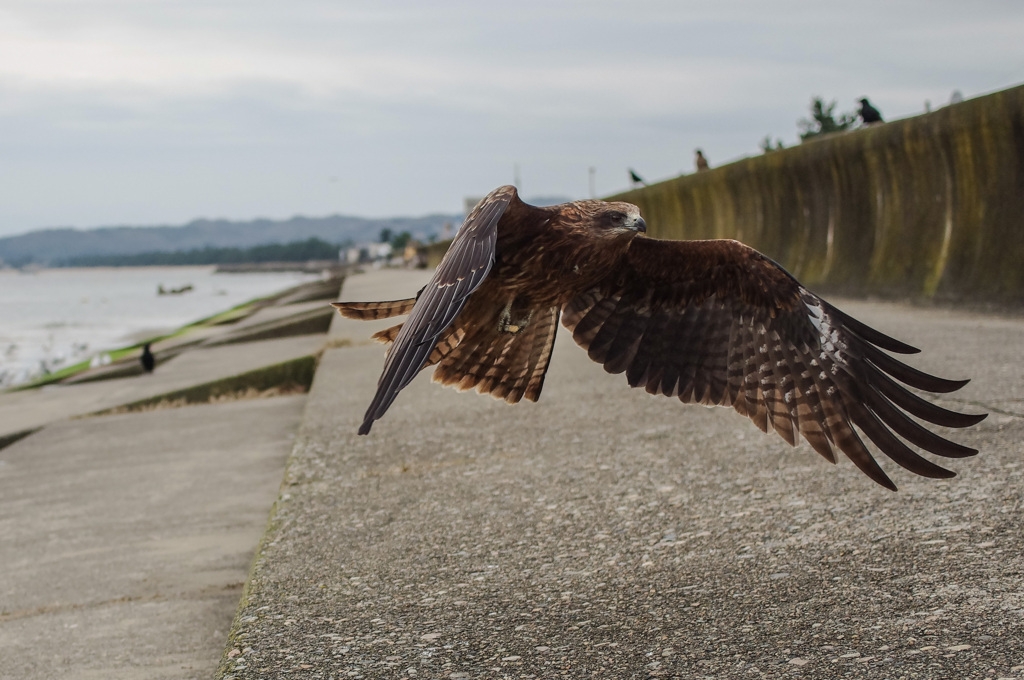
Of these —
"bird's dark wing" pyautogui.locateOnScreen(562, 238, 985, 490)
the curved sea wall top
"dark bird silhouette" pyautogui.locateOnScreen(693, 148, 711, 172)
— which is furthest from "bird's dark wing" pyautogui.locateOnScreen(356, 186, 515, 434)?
"dark bird silhouette" pyautogui.locateOnScreen(693, 148, 711, 172)

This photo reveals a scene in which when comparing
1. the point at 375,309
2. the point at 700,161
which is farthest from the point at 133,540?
the point at 700,161

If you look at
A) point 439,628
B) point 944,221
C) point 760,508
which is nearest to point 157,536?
point 439,628

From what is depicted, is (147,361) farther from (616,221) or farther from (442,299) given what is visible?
(442,299)

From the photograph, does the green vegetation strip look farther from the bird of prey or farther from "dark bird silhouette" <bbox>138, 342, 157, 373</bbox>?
the bird of prey

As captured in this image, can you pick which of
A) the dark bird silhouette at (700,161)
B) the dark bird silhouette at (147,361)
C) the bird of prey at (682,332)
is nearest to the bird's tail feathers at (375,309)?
the bird of prey at (682,332)

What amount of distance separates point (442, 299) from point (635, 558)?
44.2 inches

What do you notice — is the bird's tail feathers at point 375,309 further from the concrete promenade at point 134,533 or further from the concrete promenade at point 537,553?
the concrete promenade at point 134,533

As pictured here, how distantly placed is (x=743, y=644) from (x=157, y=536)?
309cm

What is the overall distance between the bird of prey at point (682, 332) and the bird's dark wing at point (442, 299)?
0.21 m

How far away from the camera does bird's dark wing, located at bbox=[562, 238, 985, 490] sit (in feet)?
9.81

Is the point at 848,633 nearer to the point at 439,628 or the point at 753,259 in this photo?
the point at 439,628

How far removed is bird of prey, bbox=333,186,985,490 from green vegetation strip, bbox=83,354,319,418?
557 centimetres

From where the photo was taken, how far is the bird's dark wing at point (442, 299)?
80.0 inches

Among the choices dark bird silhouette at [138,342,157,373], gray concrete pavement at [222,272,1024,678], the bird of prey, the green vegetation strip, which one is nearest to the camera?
gray concrete pavement at [222,272,1024,678]
